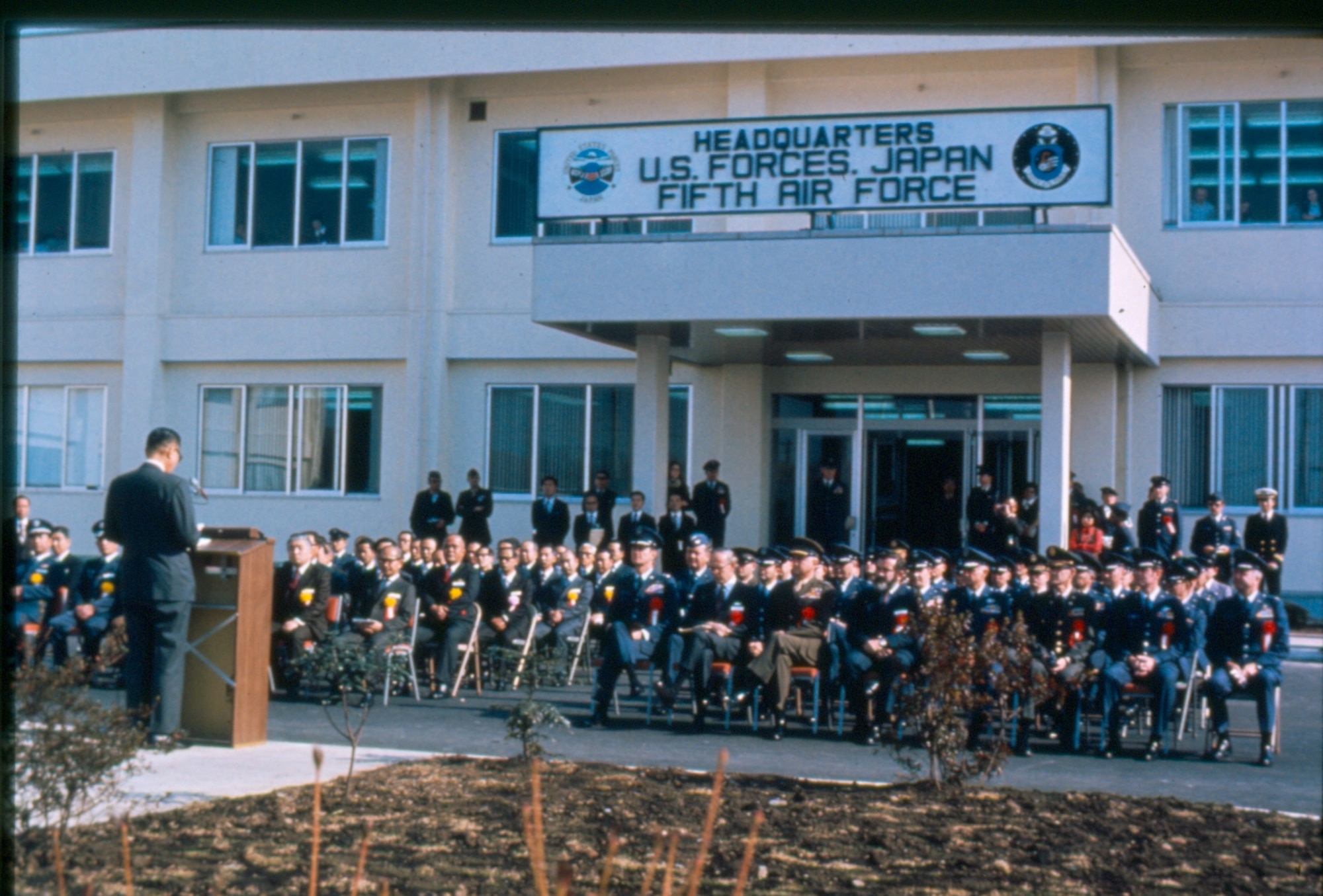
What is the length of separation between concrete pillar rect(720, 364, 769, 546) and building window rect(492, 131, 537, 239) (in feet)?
13.2

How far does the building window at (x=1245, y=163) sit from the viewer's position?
62.5 feet

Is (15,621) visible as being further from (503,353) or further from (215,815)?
(503,353)


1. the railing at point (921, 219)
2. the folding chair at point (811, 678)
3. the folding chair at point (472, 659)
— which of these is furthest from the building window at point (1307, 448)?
the folding chair at point (472, 659)

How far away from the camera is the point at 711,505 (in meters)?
17.6

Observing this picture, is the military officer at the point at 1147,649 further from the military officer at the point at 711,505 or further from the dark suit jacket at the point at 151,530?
the military officer at the point at 711,505

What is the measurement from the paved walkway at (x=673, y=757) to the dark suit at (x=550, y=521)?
6568 mm

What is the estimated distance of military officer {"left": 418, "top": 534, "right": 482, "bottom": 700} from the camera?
→ 1259 centimetres

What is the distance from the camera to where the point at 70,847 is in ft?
19.0

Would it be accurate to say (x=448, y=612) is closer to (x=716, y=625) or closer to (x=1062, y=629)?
(x=716, y=625)

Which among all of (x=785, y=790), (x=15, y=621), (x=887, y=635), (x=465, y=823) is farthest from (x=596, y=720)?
(x=15, y=621)

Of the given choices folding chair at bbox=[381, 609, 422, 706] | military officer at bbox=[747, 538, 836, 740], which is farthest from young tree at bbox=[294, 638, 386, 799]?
military officer at bbox=[747, 538, 836, 740]

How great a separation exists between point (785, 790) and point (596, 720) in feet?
11.0

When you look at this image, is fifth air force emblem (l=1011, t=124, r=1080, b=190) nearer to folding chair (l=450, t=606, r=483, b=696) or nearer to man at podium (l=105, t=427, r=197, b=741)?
folding chair (l=450, t=606, r=483, b=696)

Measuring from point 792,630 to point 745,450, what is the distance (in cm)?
955
